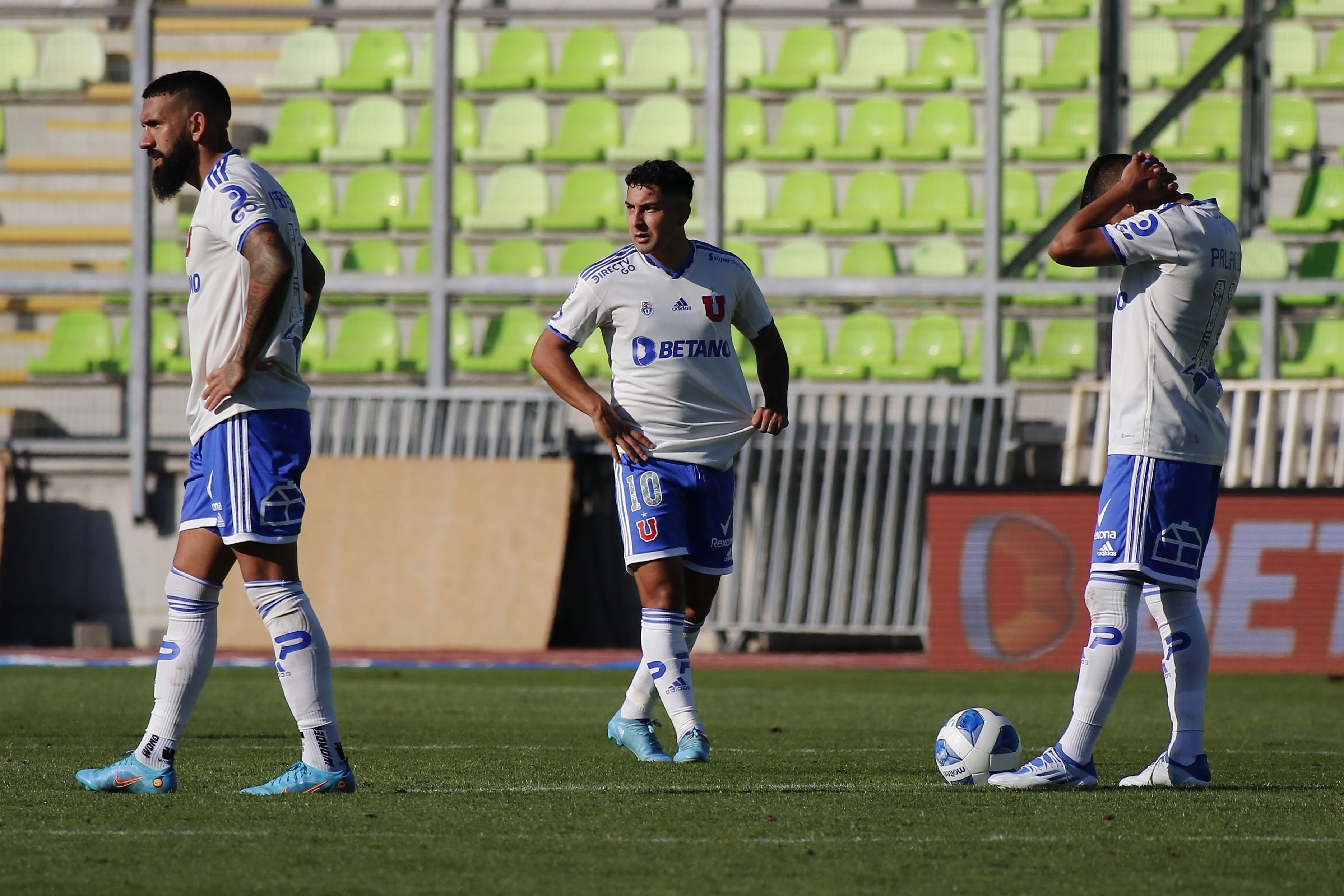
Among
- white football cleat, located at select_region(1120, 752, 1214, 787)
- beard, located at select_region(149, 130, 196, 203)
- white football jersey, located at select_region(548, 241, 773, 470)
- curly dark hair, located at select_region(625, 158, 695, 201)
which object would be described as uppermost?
curly dark hair, located at select_region(625, 158, 695, 201)

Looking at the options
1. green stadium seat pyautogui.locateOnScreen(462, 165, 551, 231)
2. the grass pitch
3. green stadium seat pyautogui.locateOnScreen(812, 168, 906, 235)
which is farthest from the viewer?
green stadium seat pyautogui.locateOnScreen(462, 165, 551, 231)

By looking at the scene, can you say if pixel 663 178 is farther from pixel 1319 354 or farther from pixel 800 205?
pixel 800 205

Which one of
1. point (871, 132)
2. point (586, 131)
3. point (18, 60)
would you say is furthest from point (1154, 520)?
point (18, 60)

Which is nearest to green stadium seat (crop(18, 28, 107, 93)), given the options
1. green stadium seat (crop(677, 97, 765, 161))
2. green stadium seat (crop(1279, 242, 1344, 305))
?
green stadium seat (crop(677, 97, 765, 161))

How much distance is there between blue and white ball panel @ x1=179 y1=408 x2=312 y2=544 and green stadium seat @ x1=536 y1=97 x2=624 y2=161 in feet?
A: 38.8

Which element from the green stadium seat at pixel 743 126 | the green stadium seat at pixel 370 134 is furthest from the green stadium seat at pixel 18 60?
the green stadium seat at pixel 743 126

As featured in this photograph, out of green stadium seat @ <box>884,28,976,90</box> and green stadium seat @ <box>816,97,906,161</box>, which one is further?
green stadium seat @ <box>884,28,976,90</box>

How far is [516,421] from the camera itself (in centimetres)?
1358

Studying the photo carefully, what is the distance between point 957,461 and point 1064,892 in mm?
9652

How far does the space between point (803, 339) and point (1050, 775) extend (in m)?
10.1

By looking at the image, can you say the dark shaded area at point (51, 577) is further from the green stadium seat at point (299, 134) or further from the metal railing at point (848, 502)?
the metal railing at point (848, 502)

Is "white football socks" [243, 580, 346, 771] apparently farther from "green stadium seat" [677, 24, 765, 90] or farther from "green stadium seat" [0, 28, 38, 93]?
"green stadium seat" [0, 28, 38, 93]

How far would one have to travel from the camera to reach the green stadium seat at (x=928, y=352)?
14.4 meters

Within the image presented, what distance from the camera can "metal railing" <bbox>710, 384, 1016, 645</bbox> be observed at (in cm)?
1300
